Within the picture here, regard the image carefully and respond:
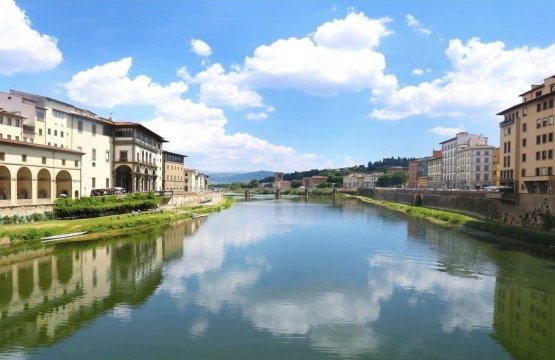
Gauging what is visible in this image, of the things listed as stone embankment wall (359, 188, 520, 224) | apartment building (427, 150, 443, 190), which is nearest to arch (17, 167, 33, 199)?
stone embankment wall (359, 188, 520, 224)

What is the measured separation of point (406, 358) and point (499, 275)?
17.1m

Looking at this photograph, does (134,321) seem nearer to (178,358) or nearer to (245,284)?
(178,358)

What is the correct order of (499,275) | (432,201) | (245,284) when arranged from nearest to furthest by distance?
(245,284), (499,275), (432,201)

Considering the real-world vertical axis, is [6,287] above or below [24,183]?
below

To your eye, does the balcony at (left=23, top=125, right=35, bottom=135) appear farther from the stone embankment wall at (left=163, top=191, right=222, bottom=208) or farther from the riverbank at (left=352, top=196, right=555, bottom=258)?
the riverbank at (left=352, top=196, right=555, bottom=258)

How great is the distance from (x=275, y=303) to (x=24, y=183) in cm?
3944

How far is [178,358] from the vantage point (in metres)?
15.3

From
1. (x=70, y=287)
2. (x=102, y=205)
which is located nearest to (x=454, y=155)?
(x=102, y=205)

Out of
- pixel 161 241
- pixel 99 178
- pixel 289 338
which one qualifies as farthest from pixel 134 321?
pixel 99 178

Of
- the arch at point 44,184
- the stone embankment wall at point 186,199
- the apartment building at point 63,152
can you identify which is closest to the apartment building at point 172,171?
the stone embankment wall at point 186,199

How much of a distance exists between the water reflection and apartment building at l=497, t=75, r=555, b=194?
141 ft

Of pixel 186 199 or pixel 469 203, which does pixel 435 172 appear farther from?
pixel 186 199

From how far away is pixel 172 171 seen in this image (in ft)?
360

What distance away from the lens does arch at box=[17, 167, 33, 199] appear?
4641 centimetres
